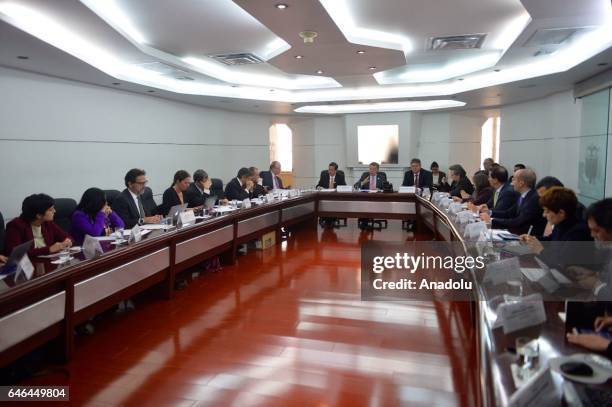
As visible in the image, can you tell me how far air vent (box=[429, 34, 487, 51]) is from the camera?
477cm

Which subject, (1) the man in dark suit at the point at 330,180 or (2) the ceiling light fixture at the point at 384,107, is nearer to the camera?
(1) the man in dark suit at the point at 330,180

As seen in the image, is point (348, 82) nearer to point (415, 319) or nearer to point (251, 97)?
point (251, 97)

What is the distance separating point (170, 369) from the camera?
261cm

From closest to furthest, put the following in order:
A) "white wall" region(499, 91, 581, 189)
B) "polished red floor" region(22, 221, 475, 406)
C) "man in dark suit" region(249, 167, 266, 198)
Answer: "polished red floor" region(22, 221, 475, 406) → "man in dark suit" region(249, 167, 266, 198) → "white wall" region(499, 91, 581, 189)

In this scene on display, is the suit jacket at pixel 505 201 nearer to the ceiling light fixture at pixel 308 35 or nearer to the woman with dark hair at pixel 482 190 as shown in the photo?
the woman with dark hair at pixel 482 190

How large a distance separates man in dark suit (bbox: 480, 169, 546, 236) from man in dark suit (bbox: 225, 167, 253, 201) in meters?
3.46

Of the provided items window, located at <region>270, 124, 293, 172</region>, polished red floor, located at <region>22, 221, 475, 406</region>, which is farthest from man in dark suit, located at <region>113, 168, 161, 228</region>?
window, located at <region>270, 124, 293, 172</region>

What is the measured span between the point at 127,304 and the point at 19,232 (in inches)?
43.7

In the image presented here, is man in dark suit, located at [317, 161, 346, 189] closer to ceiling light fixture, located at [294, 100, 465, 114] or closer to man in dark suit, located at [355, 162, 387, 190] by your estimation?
man in dark suit, located at [355, 162, 387, 190]

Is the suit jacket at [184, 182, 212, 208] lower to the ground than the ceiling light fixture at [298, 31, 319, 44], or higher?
lower

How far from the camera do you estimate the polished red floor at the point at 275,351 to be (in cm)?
233

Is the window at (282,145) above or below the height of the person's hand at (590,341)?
above

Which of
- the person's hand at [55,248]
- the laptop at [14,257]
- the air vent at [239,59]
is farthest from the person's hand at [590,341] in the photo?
the air vent at [239,59]

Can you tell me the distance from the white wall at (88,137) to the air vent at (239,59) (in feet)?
6.66
